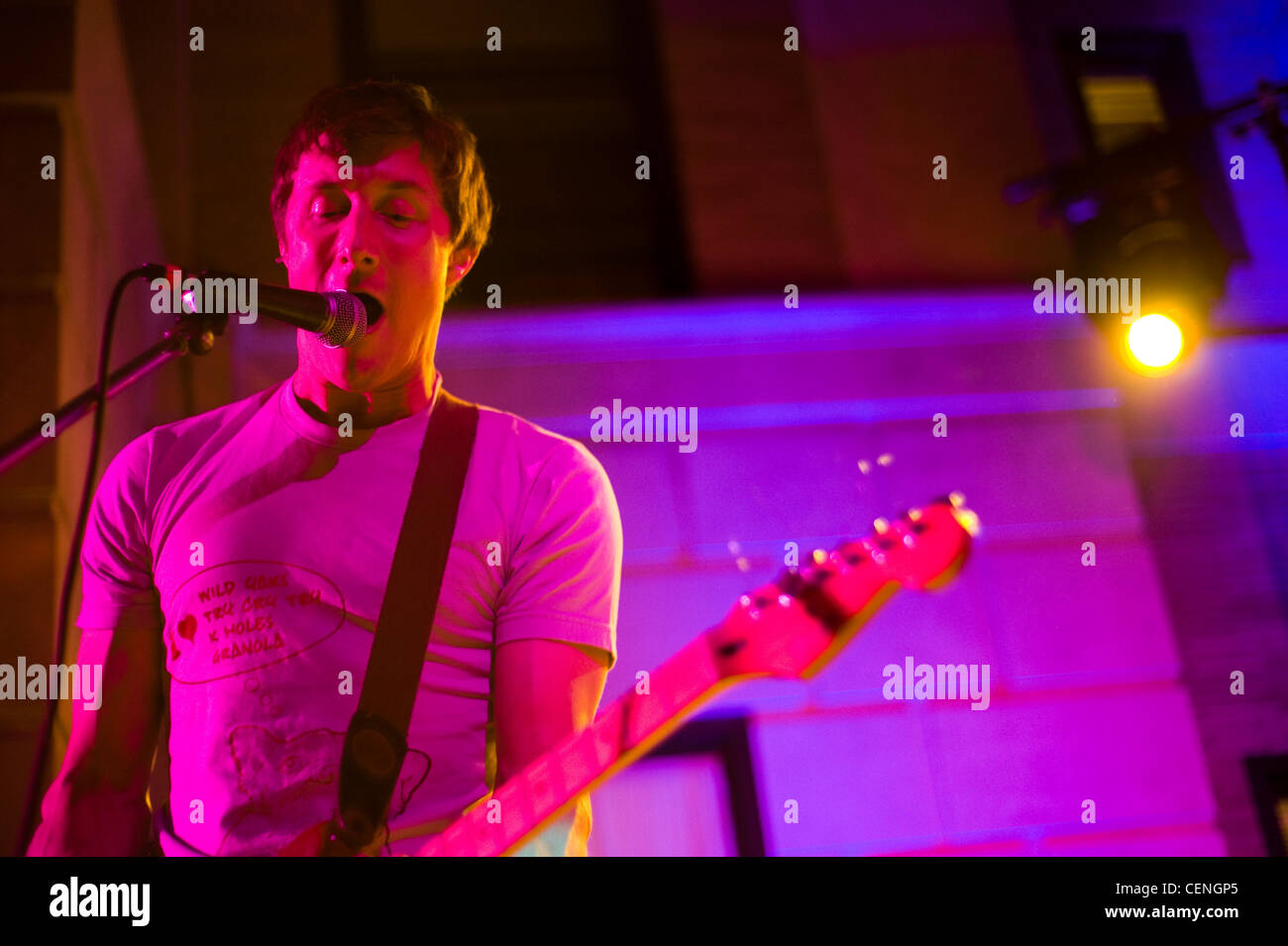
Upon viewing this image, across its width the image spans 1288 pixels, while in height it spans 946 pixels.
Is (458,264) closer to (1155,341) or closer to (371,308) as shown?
(371,308)

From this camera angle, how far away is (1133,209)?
3.13 m

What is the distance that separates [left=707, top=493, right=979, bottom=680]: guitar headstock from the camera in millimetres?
1686

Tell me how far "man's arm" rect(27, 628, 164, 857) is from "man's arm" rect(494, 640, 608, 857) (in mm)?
659

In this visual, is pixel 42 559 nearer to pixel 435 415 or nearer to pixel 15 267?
pixel 15 267

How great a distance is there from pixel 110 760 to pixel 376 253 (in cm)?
107

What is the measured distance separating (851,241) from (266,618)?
7.78 feet

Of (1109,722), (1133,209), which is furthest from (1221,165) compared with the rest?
(1109,722)

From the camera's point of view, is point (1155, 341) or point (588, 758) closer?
point (588, 758)
